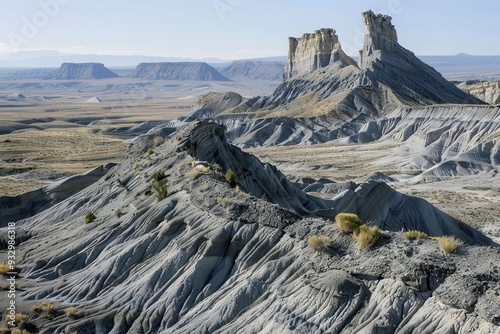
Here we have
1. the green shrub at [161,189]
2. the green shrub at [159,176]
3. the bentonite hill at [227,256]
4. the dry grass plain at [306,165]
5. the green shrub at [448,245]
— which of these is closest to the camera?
the bentonite hill at [227,256]

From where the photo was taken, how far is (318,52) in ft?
427

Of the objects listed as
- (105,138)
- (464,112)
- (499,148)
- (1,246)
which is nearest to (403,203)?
(1,246)

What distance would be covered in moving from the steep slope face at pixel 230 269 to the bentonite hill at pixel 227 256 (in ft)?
0.14

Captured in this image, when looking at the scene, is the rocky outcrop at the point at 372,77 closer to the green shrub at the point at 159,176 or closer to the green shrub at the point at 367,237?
the green shrub at the point at 159,176

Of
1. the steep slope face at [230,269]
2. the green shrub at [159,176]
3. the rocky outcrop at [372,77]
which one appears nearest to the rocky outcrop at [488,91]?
the rocky outcrop at [372,77]

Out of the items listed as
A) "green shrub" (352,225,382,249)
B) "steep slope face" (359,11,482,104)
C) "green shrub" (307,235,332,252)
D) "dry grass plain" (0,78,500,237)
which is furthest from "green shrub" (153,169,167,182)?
"steep slope face" (359,11,482,104)

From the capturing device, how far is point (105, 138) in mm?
112562

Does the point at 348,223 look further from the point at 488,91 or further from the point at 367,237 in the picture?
the point at 488,91

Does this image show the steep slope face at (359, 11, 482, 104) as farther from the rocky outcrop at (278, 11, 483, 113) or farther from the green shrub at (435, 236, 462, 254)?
the green shrub at (435, 236, 462, 254)

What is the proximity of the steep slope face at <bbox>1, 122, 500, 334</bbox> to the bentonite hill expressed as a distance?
1.7 inches

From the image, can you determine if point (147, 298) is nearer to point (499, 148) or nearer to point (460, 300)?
point (460, 300)

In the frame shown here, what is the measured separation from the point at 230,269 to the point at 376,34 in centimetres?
10595

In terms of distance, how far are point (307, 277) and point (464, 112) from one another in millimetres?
68988

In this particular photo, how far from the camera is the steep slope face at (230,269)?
12430mm
